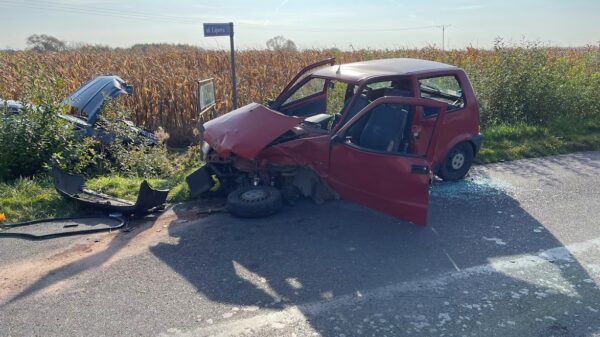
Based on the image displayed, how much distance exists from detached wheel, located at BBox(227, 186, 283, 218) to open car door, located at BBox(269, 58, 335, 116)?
68.5 inches

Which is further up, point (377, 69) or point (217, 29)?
point (217, 29)

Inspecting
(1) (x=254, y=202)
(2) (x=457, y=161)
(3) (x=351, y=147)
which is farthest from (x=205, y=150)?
(2) (x=457, y=161)

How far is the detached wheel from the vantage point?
5.88 m

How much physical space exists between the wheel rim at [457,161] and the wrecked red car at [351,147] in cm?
21

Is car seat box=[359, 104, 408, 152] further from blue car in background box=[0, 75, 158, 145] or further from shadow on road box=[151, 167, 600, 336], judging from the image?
blue car in background box=[0, 75, 158, 145]

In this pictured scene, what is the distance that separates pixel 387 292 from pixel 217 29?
5247 millimetres

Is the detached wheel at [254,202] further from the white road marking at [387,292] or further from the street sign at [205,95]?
the white road marking at [387,292]

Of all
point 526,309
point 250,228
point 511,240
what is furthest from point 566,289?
point 250,228

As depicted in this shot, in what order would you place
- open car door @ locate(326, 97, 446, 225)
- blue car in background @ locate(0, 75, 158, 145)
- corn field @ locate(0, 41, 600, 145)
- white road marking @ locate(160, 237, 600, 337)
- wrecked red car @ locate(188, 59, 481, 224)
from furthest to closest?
corn field @ locate(0, 41, 600, 145), blue car in background @ locate(0, 75, 158, 145), wrecked red car @ locate(188, 59, 481, 224), open car door @ locate(326, 97, 446, 225), white road marking @ locate(160, 237, 600, 337)

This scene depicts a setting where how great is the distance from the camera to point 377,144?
5.96 meters

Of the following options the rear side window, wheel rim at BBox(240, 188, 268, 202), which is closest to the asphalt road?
wheel rim at BBox(240, 188, 268, 202)

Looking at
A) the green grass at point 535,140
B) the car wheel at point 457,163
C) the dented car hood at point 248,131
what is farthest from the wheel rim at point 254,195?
the green grass at point 535,140

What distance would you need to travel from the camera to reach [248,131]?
603 cm

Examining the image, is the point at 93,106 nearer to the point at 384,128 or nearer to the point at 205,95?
the point at 205,95
